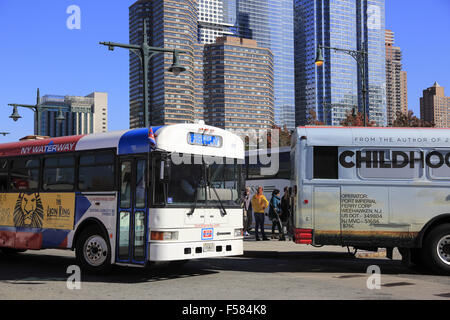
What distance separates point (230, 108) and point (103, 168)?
612 ft

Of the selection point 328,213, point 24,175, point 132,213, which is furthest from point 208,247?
point 24,175

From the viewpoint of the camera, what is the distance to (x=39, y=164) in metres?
12.0

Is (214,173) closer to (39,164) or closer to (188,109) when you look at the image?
(39,164)

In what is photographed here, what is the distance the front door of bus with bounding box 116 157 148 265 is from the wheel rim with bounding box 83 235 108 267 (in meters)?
0.41

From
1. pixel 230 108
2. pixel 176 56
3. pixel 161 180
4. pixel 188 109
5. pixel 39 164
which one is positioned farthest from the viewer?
pixel 230 108

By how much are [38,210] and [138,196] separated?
3.36 m

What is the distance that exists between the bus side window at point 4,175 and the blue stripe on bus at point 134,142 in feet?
14.3

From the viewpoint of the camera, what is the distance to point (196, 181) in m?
10.2

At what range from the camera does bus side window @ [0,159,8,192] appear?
42.6 ft

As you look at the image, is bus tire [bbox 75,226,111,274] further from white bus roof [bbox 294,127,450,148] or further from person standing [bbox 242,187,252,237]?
person standing [bbox 242,187,252,237]

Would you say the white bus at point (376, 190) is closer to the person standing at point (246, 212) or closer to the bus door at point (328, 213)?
the bus door at point (328, 213)

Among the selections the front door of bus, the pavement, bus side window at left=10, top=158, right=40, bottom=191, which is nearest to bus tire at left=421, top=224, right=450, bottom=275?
the pavement

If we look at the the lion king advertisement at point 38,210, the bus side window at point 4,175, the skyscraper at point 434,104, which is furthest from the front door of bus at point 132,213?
the skyscraper at point 434,104

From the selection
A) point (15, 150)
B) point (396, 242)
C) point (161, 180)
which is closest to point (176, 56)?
point (15, 150)
